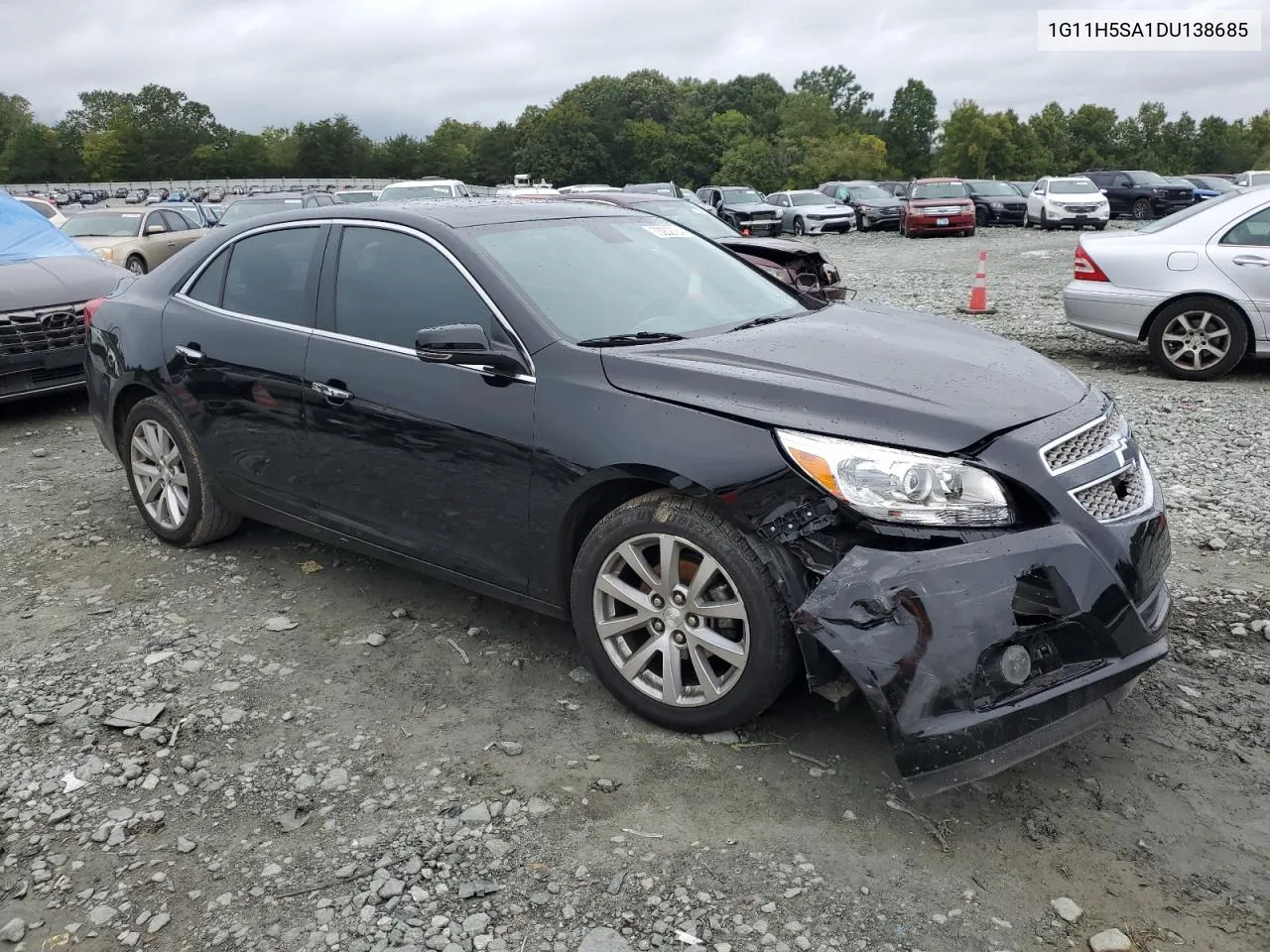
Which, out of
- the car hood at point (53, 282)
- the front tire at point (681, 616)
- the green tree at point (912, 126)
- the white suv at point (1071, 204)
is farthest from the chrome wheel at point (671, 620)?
the green tree at point (912, 126)

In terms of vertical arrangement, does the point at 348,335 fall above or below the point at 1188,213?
below

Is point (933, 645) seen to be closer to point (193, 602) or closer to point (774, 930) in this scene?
point (774, 930)

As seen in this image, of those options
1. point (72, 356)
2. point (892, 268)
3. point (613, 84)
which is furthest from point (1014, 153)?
point (72, 356)

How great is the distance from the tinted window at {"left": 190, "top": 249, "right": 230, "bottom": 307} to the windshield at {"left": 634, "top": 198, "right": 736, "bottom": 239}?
6990 mm

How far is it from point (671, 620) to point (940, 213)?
88.4ft

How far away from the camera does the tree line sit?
78.7 meters

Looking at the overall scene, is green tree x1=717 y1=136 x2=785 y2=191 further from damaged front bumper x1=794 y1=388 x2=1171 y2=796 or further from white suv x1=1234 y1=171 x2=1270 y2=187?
damaged front bumper x1=794 y1=388 x2=1171 y2=796

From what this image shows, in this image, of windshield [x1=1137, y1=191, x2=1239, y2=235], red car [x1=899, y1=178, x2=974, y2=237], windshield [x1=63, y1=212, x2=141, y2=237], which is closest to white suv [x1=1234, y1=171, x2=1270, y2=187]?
red car [x1=899, y1=178, x2=974, y2=237]

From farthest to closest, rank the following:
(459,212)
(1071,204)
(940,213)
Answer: (1071,204) < (940,213) < (459,212)

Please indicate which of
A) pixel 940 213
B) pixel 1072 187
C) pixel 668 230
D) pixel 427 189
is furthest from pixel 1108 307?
pixel 1072 187

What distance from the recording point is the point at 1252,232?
26.5 ft

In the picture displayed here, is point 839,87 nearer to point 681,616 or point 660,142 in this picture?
point 660,142

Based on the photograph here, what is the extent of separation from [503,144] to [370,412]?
11400 centimetres

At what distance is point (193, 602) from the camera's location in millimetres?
4539
